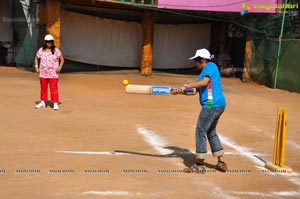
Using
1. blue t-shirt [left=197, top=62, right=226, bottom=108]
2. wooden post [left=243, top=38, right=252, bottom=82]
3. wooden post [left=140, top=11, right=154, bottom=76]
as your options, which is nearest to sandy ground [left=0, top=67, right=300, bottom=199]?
blue t-shirt [left=197, top=62, right=226, bottom=108]

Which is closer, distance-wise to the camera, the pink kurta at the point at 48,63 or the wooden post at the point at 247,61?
the pink kurta at the point at 48,63

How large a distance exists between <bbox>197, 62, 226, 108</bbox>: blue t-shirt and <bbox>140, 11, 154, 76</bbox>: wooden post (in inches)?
547

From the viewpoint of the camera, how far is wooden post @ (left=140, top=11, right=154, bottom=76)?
64.7ft

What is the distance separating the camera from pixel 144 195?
16.5 feet

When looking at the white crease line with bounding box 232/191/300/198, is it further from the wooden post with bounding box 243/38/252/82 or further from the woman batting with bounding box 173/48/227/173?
the wooden post with bounding box 243/38/252/82

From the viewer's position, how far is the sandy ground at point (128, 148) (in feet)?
17.4

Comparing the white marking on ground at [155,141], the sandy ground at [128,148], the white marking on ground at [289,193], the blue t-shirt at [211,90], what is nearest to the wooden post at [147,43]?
the sandy ground at [128,148]

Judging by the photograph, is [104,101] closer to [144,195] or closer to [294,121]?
[294,121]

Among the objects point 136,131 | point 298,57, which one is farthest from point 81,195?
point 298,57

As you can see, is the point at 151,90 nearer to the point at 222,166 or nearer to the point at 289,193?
the point at 222,166

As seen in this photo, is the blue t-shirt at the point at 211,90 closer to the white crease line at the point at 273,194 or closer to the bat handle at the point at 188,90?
the bat handle at the point at 188,90

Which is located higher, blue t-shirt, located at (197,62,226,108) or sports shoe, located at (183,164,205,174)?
blue t-shirt, located at (197,62,226,108)

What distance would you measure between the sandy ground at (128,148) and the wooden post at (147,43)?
6.26m

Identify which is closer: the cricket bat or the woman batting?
the woman batting
